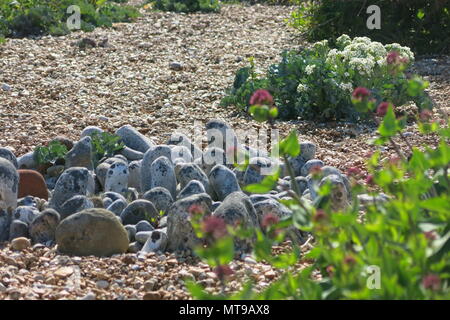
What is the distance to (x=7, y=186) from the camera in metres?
4.41

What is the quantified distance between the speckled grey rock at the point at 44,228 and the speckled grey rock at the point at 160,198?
546 millimetres

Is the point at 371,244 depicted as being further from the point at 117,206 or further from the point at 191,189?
the point at 117,206

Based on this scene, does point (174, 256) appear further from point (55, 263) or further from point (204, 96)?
point (204, 96)

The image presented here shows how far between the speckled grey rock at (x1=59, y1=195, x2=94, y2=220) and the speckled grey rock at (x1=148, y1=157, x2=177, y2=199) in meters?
0.50

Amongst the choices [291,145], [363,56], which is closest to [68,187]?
[291,145]

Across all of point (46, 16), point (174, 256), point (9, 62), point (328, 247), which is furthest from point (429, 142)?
point (46, 16)

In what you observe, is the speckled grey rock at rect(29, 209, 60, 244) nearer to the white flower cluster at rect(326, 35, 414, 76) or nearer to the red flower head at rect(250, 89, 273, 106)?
the red flower head at rect(250, 89, 273, 106)

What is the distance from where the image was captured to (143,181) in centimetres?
489

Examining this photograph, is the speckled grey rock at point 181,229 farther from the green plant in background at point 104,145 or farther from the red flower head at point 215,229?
the red flower head at point 215,229

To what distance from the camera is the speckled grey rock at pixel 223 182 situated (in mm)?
4629

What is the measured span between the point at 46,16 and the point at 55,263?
6534 mm

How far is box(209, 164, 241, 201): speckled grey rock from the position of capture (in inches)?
182

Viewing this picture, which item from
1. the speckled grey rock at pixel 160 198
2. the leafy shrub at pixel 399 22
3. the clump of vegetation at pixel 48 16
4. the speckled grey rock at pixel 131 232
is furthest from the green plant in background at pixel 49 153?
the clump of vegetation at pixel 48 16

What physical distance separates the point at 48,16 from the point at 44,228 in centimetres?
614
